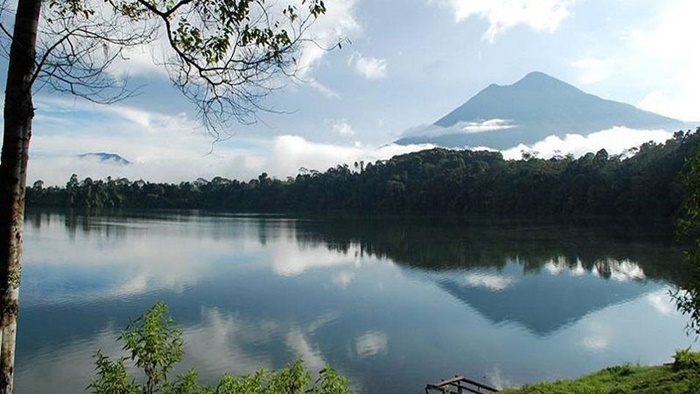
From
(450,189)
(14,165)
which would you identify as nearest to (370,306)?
(14,165)

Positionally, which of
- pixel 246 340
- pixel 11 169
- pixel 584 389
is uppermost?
pixel 11 169

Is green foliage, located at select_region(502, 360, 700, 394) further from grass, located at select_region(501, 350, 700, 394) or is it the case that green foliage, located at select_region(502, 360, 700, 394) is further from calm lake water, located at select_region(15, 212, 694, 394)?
calm lake water, located at select_region(15, 212, 694, 394)

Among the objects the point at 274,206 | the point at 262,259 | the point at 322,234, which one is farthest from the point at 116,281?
the point at 274,206

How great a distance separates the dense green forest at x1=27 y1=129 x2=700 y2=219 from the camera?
61.2 meters

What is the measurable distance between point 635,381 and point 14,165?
10.2m

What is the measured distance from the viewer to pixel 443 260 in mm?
34750

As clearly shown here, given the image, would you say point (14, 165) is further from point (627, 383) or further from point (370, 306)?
point (370, 306)

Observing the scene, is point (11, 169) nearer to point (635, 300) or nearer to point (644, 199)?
point (635, 300)

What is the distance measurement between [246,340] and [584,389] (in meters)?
10.4

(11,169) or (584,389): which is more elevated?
(11,169)

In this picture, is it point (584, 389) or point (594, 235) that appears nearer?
point (584, 389)

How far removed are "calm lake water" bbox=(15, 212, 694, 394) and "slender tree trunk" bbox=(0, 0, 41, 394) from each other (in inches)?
429

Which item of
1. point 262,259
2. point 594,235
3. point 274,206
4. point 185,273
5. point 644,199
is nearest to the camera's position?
point 185,273

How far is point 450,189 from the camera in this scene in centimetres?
9081
